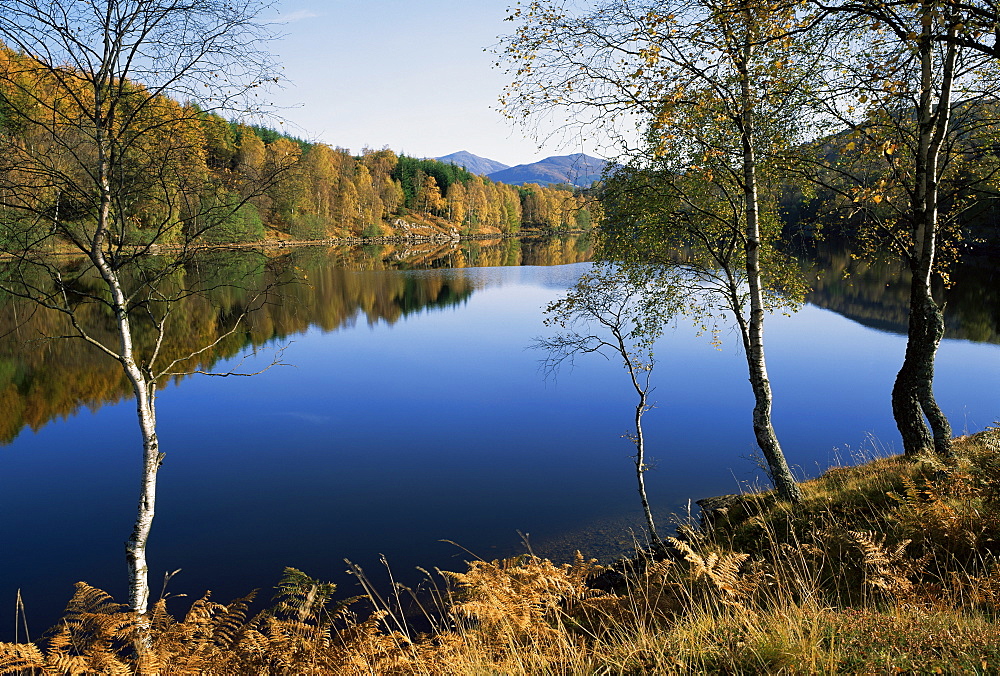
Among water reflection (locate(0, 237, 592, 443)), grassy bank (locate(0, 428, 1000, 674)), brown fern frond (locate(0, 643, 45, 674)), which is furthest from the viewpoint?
water reflection (locate(0, 237, 592, 443))

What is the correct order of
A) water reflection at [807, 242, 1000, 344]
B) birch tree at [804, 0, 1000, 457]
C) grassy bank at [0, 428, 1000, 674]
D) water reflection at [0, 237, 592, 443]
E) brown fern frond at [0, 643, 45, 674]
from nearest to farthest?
1. grassy bank at [0, 428, 1000, 674]
2. brown fern frond at [0, 643, 45, 674]
3. birch tree at [804, 0, 1000, 457]
4. water reflection at [0, 237, 592, 443]
5. water reflection at [807, 242, 1000, 344]

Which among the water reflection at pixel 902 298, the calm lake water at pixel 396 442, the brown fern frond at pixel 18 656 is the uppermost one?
the water reflection at pixel 902 298

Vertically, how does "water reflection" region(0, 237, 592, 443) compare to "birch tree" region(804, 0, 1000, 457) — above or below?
below

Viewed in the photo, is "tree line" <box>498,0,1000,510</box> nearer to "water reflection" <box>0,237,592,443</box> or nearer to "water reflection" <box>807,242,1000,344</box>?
"water reflection" <box>0,237,592,443</box>

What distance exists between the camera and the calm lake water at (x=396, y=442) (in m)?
12.5

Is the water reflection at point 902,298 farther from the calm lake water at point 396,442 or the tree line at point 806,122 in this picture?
the tree line at point 806,122

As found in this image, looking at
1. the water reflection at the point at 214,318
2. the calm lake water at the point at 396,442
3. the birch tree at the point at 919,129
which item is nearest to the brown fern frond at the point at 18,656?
the water reflection at the point at 214,318

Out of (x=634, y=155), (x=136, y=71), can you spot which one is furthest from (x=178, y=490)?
(x=634, y=155)

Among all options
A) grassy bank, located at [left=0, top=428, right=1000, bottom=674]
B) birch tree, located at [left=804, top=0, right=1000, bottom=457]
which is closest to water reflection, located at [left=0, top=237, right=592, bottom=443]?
grassy bank, located at [left=0, top=428, right=1000, bottom=674]

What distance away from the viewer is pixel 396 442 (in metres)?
18.9

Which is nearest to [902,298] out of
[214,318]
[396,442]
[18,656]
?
[396,442]

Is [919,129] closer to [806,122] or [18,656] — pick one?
[806,122]

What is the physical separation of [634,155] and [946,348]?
→ 82.1 ft

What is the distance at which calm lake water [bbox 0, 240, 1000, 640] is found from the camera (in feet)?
40.9
